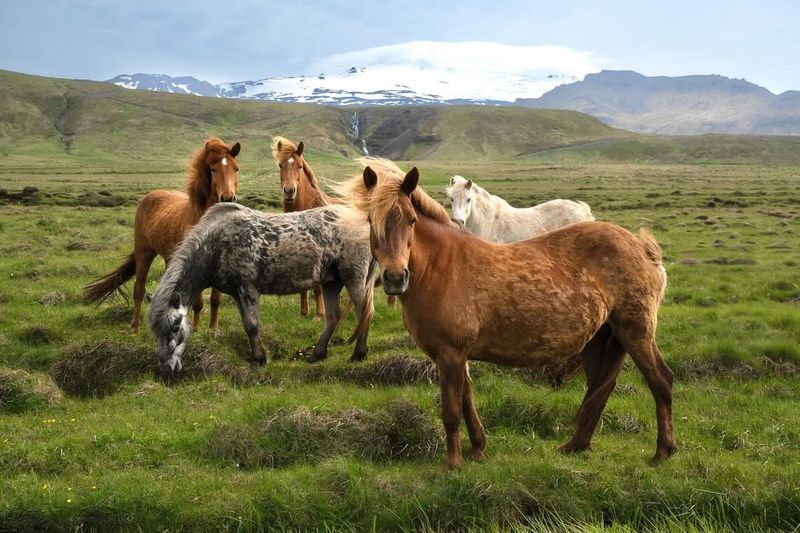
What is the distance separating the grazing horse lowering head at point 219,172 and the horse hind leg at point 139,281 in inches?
80.9

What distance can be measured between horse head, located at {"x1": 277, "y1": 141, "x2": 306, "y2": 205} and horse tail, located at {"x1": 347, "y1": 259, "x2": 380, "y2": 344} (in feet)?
11.1

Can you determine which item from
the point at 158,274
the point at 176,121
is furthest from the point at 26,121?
the point at 158,274

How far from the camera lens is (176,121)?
174125 mm

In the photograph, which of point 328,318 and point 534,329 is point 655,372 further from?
point 328,318

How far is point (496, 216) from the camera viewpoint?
13.5 metres

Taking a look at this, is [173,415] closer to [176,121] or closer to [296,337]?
[296,337]

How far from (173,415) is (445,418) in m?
3.50

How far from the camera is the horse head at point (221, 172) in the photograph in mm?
10617

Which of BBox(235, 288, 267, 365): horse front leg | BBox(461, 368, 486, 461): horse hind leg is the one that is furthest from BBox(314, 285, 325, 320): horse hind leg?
BBox(461, 368, 486, 461): horse hind leg

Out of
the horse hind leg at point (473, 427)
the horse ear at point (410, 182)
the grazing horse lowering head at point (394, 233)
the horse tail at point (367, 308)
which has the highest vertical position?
the horse ear at point (410, 182)

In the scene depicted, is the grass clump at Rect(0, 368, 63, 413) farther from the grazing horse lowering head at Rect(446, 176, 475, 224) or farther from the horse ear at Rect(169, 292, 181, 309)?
the grazing horse lowering head at Rect(446, 176, 475, 224)

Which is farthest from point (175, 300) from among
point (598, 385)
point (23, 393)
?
point (598, 385)

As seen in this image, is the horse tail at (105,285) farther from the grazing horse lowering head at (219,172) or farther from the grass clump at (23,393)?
the grass clump at (23,393)

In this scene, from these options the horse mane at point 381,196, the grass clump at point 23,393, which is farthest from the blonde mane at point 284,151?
the horse mane at point 381,196
